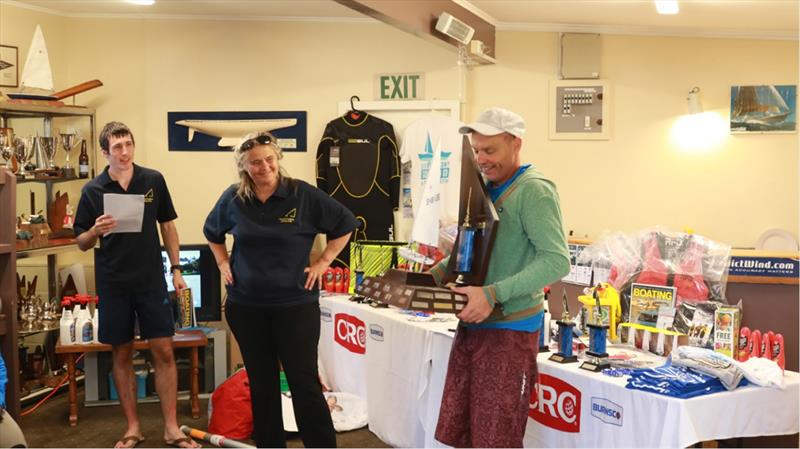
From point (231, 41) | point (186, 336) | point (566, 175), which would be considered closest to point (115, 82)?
point (231, 41)

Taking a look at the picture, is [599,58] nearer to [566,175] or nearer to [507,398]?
[566,175]

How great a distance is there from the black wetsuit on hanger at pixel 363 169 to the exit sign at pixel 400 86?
0.22m

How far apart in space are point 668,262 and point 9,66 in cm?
448

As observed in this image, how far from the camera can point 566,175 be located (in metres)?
6.29

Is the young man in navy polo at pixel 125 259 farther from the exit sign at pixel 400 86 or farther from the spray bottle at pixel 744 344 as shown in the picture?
the spray bottle at pixel 744 344

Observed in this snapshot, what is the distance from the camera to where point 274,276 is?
10.5ft

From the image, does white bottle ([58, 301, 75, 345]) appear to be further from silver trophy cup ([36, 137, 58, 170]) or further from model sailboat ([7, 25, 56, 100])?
model sailboat ([7, 25, 56, 100])

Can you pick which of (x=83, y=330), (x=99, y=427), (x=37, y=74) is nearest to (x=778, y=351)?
(x=99, y=427)

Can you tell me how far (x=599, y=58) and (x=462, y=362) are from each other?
4.24m

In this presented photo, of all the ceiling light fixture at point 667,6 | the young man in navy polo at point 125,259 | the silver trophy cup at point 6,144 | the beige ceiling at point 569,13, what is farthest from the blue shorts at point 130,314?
the ceiling light fixture at point 667,6

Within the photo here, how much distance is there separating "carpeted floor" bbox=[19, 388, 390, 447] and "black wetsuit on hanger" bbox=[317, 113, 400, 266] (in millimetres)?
1711

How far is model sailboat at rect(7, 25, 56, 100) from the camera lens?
5324 millimetres

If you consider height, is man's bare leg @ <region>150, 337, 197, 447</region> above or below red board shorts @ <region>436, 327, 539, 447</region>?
below

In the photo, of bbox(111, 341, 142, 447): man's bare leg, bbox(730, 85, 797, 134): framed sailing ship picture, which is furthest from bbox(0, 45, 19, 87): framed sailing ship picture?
bbox(730, 85, 797, 134): framed sailing ship picture
